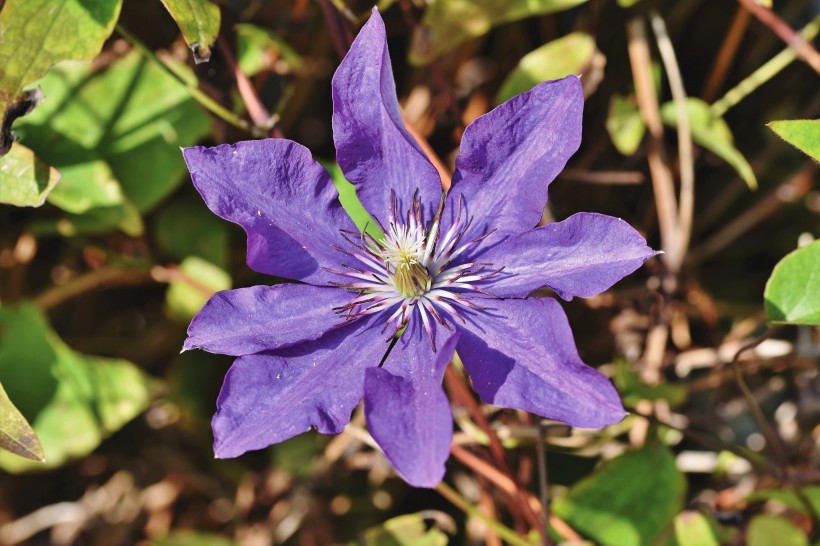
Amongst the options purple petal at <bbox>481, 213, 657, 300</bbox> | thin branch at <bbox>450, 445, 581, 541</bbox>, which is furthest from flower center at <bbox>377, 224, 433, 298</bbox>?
thin branch at <bbox>450, 445, 581, 541</bbox>

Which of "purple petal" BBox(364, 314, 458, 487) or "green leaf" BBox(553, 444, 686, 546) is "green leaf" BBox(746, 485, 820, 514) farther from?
"purple petal" BBox(364, 314, 458, 487)

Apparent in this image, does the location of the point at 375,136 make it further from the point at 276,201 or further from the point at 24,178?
the point at 24,178

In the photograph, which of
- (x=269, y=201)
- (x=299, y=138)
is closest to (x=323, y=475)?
(x=299, y=138)

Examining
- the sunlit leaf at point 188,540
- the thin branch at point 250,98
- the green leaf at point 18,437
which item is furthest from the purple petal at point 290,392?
the sunlit leaf at point 188,540

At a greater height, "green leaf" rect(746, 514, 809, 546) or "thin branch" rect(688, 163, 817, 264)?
"thin branch" rect(688, 163, 817, 264)

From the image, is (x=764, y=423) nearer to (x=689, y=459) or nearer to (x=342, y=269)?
(x=689, y=459)

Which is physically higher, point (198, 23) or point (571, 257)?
point (198, 23)

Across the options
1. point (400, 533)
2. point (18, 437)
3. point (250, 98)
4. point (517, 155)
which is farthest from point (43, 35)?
point (400, 533)
